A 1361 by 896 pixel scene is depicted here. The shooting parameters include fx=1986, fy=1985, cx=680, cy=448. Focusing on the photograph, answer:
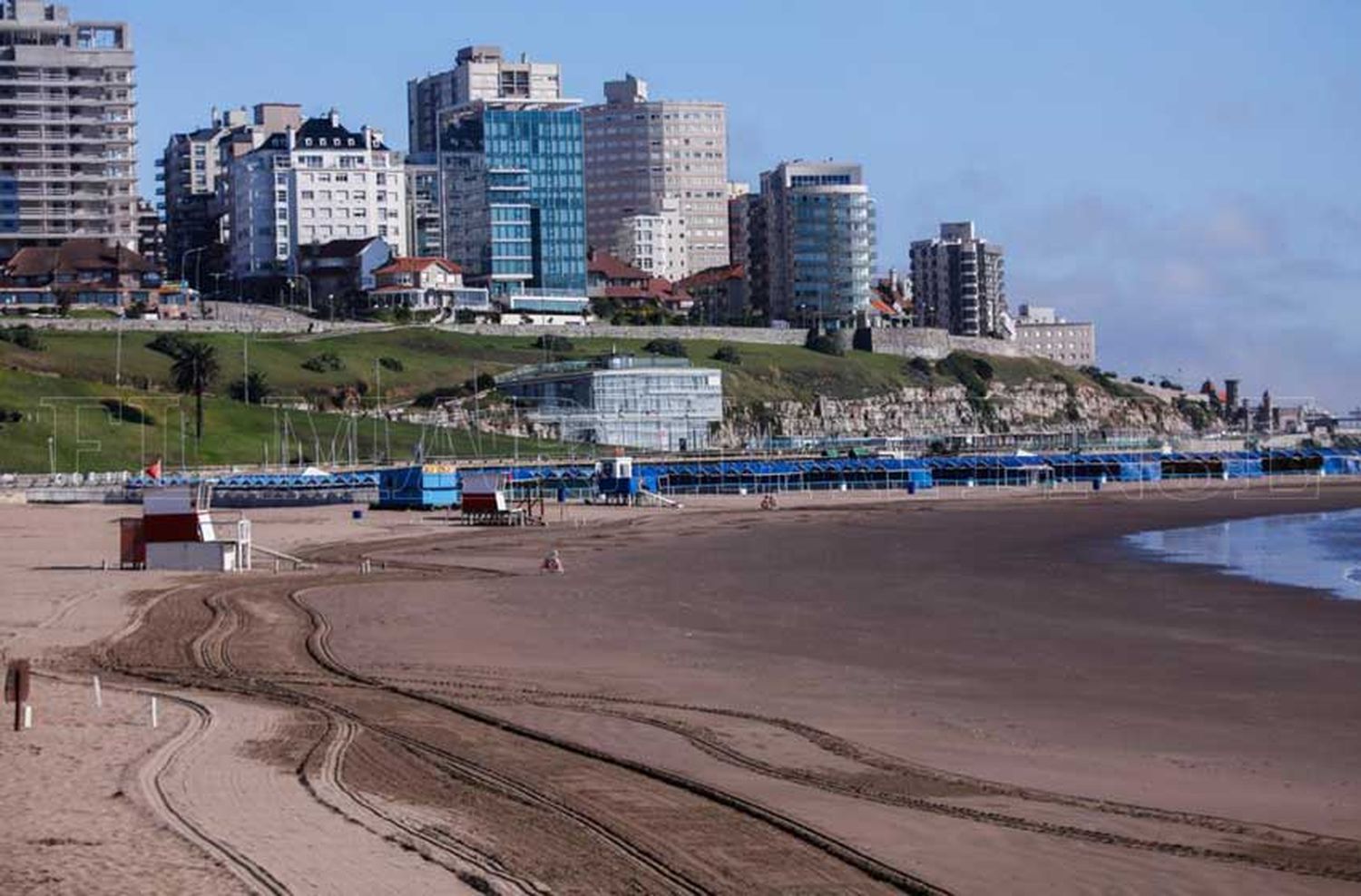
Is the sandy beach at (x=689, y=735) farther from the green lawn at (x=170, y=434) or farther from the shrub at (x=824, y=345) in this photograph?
the shrub at (x=824, y=345)

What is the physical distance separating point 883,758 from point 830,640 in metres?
11.6

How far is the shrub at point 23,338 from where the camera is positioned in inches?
4102

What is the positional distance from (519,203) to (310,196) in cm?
1551

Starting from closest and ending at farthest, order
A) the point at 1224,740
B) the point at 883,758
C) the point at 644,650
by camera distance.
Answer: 1. the point at 883,758
2. the point at 1224,740
3. the point at 644,650

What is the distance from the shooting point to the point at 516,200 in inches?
5915

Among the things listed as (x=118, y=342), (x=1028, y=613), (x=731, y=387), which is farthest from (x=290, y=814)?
(x=731, y=387)

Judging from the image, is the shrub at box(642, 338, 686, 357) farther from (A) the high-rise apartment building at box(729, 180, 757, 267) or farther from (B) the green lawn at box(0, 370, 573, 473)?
(A) the high-rise apartment building at box(729, 180, 757, 267)

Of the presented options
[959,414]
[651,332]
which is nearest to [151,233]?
[651,332]

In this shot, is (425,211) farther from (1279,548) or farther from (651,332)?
(1279,548)

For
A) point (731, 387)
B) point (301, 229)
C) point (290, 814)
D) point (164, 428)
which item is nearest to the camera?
point (290, 814)

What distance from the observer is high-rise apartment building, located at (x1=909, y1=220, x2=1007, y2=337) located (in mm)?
189375

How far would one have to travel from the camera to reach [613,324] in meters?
145

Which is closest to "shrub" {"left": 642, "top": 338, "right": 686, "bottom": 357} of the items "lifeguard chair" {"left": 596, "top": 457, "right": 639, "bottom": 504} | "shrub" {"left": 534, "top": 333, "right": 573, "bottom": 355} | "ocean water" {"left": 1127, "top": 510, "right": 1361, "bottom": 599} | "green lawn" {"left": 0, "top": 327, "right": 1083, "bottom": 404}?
"green lawn" {"left": 0, "top": 327, "right": 1083, "bottom": 404}

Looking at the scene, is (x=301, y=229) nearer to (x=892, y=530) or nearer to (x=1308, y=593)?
(x=892, y=530)
